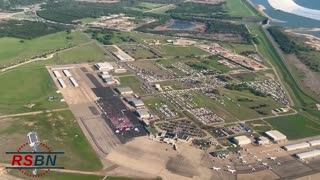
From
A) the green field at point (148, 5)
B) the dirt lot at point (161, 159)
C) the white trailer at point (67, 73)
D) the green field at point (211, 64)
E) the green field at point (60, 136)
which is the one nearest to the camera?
the dirt lot at point (161, 159)

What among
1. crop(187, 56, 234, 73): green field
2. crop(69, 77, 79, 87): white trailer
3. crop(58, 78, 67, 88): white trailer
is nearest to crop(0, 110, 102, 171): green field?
crop(58, 78, 67, 88): white trailer

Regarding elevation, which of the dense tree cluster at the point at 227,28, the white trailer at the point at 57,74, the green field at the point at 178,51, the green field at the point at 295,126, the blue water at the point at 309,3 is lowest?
the green field at the point at 295,126

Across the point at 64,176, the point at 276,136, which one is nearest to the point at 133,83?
the point at 276,136

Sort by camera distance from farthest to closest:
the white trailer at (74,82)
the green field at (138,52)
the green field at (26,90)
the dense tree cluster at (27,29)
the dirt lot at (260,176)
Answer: the dense tree cluster at (27,29) < the green field at (138,52) < the white trailer at (74,82) < the green field at (26,90) < the dirt lot at (260,176)

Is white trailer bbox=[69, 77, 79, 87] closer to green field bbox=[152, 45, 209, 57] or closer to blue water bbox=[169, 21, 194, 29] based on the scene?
green field bbox=[152, 45, 209, 57]

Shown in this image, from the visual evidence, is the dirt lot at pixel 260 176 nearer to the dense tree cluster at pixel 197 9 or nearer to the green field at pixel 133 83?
the green field at pixel 133 83

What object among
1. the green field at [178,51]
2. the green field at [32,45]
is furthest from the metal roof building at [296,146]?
the green field at [32,45]

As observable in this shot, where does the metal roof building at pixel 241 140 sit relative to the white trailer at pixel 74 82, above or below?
below
